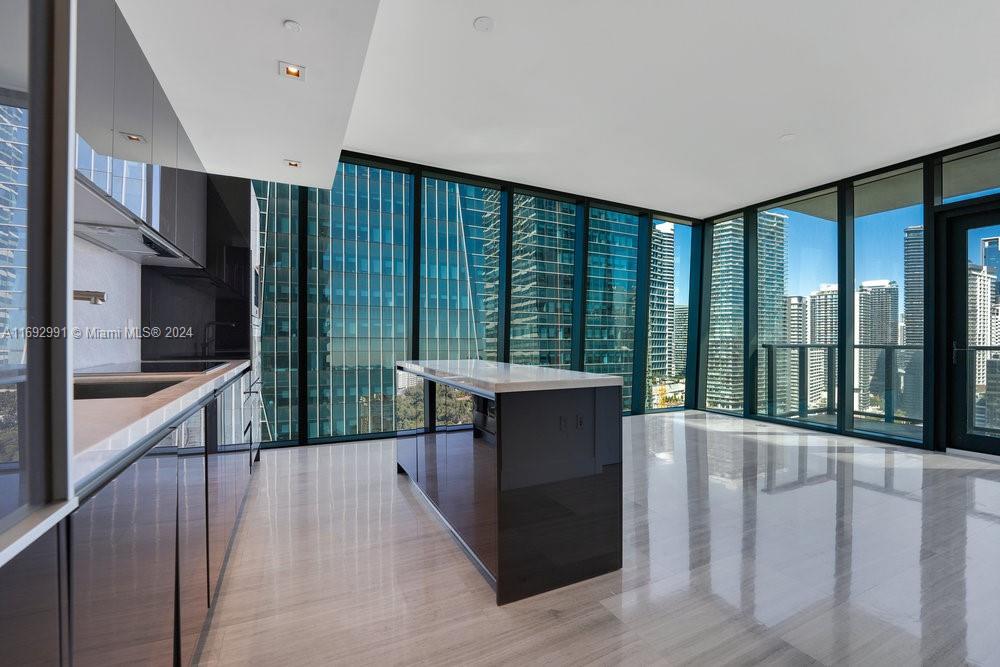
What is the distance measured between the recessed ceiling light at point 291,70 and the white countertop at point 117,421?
165 centimetres

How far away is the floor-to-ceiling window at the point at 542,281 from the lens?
5.45m

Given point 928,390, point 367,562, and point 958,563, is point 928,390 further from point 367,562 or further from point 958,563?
point 367,562

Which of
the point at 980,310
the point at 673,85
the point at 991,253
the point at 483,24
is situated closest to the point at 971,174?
the point at 991,253

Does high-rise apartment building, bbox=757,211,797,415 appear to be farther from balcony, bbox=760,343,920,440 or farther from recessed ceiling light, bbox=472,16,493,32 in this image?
recessed ceiling light, bbox=472,16,493,32

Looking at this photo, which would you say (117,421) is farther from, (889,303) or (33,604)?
(889,303)

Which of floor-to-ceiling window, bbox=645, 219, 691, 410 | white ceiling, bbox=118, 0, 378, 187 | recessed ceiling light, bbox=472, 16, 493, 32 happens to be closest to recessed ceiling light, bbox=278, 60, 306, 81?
white ceiling, bbox=118, 0, 378, 187

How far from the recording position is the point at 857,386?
5.14 meters

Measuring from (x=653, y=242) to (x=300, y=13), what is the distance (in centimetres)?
557

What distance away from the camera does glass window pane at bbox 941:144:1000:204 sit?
4.14 m

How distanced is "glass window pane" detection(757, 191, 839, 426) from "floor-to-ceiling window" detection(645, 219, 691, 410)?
103 centimetres

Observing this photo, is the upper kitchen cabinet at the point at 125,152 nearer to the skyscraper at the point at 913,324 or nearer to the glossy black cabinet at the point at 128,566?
the glossy black cabinet at the point at 128,566

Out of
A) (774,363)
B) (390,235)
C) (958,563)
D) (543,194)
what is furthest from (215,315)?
(774,363)

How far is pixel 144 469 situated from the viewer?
1057 mm

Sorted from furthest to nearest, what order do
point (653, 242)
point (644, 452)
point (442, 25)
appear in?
1. point (653, 242)
2. point (644, 452)
3. point (442, 25)
